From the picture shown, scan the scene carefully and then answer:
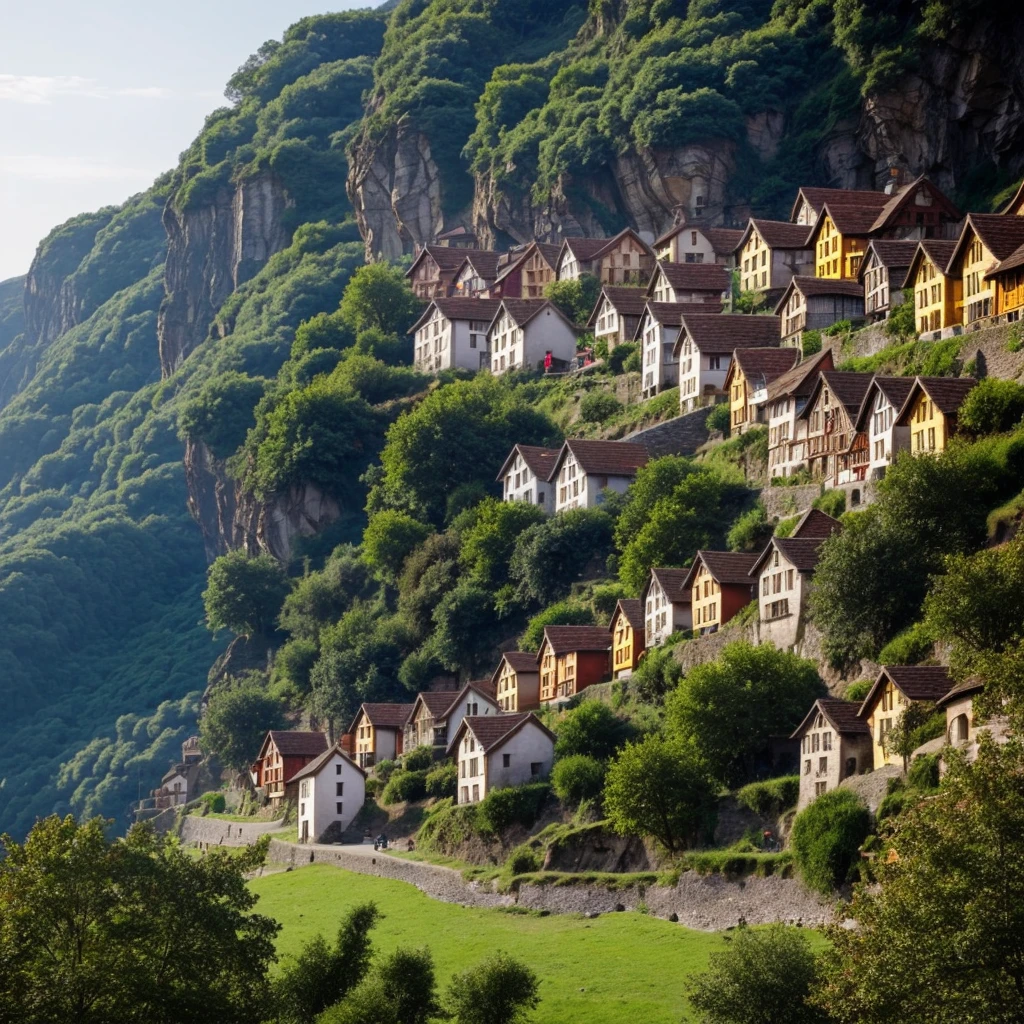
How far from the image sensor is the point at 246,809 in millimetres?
144750

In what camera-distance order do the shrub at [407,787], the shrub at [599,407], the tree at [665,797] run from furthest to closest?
the shrub at [599,407], the shrub at [407,787], the tree at [665,797]

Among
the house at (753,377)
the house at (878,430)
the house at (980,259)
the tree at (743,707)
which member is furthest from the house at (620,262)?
the tree at (743,707)

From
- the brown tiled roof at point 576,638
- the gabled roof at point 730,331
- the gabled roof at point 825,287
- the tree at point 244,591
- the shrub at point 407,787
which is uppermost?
the gabled roof at point 825,287

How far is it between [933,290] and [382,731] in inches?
1703

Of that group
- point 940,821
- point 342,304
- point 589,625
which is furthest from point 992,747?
point 342,304

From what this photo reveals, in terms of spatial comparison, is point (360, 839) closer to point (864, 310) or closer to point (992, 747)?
point (864, 310)

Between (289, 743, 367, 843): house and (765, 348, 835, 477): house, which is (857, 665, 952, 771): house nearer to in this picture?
(765, 348, 835, 477): house

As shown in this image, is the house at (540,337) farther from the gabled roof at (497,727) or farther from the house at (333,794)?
the gabled roof at (497,727)

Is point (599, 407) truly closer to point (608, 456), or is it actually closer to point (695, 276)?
point (608, 456)

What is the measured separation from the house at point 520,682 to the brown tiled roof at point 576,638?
3.32 m

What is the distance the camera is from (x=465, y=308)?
16488 centimetres

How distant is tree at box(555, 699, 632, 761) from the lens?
101562mm

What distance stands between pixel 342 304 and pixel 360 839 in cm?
7470

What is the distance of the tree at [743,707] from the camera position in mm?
89125
